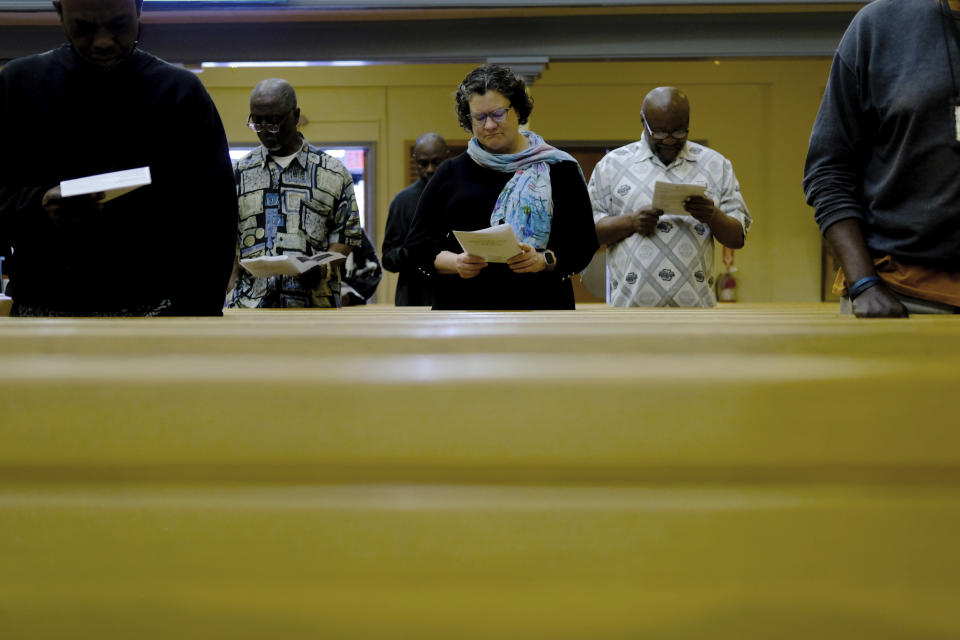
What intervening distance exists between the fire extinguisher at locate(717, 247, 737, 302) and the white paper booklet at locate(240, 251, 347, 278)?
278 inches

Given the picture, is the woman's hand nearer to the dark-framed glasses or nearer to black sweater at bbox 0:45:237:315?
black sweater at bbox 0:45:237:315

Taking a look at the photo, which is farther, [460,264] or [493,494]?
[460,264]

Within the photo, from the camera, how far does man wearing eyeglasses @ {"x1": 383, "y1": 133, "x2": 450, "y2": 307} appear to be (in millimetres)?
4129

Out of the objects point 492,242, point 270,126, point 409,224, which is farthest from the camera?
point 409,224

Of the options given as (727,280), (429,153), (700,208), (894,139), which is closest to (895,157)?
(894,139)

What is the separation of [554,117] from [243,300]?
21.8 ft

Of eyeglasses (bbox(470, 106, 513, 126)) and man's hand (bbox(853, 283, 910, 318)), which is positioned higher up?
eyeglasses (bbox(470, 106, 513, 126))

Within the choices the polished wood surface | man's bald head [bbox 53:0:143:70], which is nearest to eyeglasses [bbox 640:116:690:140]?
man's bald head [bbox 53:0:143:70]

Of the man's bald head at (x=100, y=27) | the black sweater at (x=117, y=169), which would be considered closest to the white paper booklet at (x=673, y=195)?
the black sweater at (x=117, y=169)

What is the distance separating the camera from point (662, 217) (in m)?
2.96

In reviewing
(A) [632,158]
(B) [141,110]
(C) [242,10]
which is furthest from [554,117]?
(B) [141,110]

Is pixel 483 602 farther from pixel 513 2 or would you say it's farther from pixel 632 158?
pixel 513 2

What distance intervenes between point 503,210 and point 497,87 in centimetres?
38

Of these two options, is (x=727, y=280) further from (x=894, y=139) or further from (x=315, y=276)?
(x=894, y=139)
